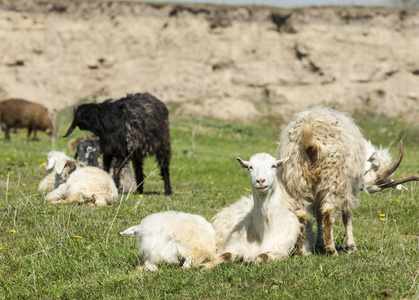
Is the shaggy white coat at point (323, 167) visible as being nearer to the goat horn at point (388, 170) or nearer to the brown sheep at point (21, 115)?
the goat horn at point (388, 170)

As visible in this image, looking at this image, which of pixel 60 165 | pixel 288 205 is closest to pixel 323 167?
pixel 288 205

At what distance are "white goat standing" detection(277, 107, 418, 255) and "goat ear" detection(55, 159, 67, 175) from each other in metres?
5.17

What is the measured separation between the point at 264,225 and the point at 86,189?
4155 mm

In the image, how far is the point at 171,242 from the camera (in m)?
6.58

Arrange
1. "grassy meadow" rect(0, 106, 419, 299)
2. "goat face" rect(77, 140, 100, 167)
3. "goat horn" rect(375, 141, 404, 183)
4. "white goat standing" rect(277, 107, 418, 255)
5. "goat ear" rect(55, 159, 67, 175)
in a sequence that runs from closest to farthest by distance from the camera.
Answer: "grassy meadow" rect(0, 106, 419, 299) → "white goat standing" rect(277, 107, 418, 255) → "goat horn" rect(375, 141, 404, 183) → "goat ear" rect(55, 159, 67, 175) → "goat face" rect(77, 140, 100, 167)

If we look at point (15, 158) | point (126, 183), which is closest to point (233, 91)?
point (15, 158)

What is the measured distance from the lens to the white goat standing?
23.4 feet

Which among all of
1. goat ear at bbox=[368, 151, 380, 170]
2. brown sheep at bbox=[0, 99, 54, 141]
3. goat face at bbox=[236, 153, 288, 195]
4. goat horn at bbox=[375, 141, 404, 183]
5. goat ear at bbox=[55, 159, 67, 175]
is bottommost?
brown sheep at bbox=[0, 99, 54, 141]

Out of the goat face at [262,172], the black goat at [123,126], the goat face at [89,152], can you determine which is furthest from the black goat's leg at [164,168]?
the goat face at [262,172]

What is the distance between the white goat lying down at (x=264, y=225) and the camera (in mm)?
6633

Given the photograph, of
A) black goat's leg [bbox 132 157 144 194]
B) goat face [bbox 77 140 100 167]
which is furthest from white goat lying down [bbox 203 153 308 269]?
goat face [bbox 77 140 100 167]

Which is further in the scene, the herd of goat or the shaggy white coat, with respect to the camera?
the shaggy white coat

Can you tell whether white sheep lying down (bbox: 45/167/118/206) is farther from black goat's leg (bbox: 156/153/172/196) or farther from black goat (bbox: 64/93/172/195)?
black goat's leg (bbox: 156/153/172/196)

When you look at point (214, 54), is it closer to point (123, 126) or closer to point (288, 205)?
point (123, 126)
